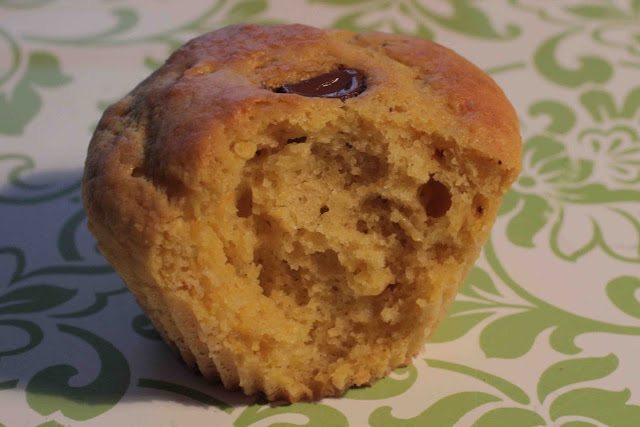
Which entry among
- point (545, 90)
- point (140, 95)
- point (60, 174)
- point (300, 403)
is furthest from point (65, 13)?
point (300, 403)

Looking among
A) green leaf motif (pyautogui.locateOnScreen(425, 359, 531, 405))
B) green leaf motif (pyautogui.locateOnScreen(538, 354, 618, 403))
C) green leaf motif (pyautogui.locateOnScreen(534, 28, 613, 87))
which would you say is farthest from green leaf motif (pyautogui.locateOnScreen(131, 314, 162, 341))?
green leaf motif (pyautogui.locateOnScreen(534, 28, 613, 87))

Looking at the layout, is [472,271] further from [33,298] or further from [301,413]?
[33,298]

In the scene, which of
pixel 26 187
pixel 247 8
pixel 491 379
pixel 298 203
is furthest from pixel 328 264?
pixel 247 8

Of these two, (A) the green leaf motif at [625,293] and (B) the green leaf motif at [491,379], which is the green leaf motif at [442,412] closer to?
(B) the green leaf motif at [491,379]

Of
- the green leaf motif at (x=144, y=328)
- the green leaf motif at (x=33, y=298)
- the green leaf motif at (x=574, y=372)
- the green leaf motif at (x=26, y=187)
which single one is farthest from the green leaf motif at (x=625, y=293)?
the green leaf motif at (x=26, y=187)

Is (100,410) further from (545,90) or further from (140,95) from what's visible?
(545,90)

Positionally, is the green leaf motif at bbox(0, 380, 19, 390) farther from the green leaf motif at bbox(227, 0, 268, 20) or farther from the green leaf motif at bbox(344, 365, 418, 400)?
the green leaf motif at bbox(227, 0, 268, 20)

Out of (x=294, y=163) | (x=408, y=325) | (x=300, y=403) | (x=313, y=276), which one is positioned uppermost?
(x=294, y=163)

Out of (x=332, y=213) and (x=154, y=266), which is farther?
(x=332, y=213)
